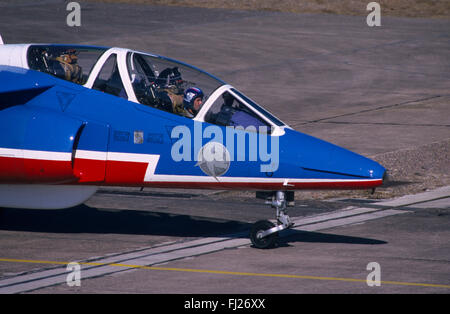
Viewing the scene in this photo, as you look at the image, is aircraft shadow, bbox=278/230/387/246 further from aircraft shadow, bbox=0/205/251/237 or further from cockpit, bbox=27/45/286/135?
cockpit, bbox=27/45/286/135

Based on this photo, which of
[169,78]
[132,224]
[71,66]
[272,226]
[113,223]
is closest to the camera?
[272,226]

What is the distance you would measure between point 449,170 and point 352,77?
11.9m

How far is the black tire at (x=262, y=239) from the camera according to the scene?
13398 millimetres

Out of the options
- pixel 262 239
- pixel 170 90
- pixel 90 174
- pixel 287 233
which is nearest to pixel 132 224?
pixel 90 174

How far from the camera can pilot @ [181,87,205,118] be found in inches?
521

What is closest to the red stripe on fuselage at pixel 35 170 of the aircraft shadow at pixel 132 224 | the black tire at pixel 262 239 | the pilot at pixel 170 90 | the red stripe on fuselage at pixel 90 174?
the red stripe on fuselage at pixel 90 174

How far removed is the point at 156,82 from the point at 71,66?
57.6 inches

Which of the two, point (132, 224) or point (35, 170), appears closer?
point (35, 170)

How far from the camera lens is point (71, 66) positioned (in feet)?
45.3

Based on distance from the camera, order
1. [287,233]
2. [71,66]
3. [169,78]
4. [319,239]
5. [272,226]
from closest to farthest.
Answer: [272,226], [169,78], [71,66], [319,239], [287,233]

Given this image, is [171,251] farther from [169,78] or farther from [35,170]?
[169,78]

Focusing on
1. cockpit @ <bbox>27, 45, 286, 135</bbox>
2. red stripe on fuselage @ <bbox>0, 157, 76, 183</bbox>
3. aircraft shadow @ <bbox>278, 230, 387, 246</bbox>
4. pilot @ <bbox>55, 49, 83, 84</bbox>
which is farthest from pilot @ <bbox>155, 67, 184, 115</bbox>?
aircraft shadow @ <bbox>278, 230, 387, 246</bbox>

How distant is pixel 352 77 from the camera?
1229 inches
